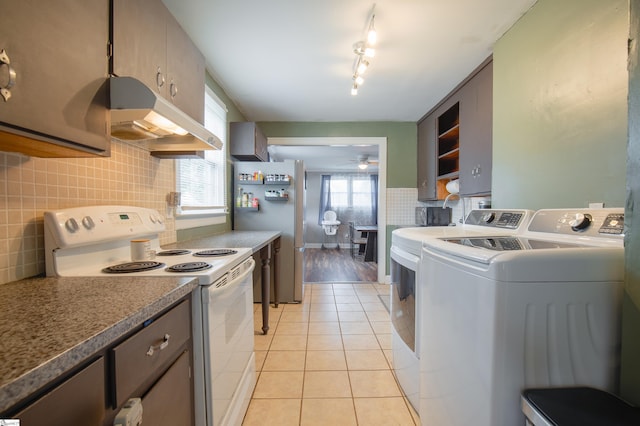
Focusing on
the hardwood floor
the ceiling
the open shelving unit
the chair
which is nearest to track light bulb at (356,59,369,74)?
the ceiling

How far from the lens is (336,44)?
2018 mm

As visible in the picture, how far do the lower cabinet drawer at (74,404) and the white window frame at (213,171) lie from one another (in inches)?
60.7

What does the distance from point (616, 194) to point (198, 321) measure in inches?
71.3

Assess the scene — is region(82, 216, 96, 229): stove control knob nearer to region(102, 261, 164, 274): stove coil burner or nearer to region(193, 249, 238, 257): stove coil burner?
region(102, 261, 164, 274): stove coil burner

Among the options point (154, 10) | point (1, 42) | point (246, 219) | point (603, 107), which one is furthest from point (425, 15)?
point (246, 219)

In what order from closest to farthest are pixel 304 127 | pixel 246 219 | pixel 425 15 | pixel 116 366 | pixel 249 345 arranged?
pixel 116 366
pixel 249 345
pixel 425 15
pixel 246 219
pixel 304 127

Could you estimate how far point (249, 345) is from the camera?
1544mm

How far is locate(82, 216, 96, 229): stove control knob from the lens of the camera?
1049 mm

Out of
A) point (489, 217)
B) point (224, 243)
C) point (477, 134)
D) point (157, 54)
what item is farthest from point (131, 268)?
point (477, 134)

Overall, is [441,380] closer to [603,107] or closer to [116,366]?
[116,366]

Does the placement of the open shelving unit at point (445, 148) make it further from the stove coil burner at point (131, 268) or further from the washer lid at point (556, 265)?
the stove coil burner at point (131, 268)

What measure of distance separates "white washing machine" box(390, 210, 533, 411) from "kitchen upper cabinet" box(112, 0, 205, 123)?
150cm

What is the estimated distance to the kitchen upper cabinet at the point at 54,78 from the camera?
652mm

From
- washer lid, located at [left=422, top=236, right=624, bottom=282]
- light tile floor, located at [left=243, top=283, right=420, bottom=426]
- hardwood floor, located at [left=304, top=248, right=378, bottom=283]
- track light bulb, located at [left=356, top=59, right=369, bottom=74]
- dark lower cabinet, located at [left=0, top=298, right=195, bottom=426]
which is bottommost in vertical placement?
hardwood floor, located at [left=304, top=248, right=378, bottom=283]
